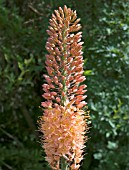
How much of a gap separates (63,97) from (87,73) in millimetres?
1935

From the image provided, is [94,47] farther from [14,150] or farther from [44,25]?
[14,150]

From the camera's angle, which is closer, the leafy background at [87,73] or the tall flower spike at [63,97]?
the tall flower spike at [63,97]

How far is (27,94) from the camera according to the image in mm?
5453

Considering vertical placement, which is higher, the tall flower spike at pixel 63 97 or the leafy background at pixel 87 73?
the leafy background at pixel 87 73

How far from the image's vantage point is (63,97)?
249cm

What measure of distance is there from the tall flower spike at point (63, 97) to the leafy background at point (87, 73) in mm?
1898

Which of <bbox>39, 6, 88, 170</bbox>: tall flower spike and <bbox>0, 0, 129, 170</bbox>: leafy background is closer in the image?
<bbox>39, 6, 88, 170</bbox>: tall flower spike

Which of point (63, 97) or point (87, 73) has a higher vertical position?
point (87, 73)

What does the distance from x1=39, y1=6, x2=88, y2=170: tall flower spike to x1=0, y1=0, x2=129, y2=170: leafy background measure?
1.90m

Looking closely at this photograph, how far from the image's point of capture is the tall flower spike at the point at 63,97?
7.98 ft

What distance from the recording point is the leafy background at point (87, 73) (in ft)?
15.1

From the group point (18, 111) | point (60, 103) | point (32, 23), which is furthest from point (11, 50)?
point (60, 103)

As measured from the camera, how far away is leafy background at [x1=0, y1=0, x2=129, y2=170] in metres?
4.61

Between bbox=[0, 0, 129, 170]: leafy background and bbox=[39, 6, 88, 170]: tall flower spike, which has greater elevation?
A: bbox=[0, 0, 129, 170]: leafy background
